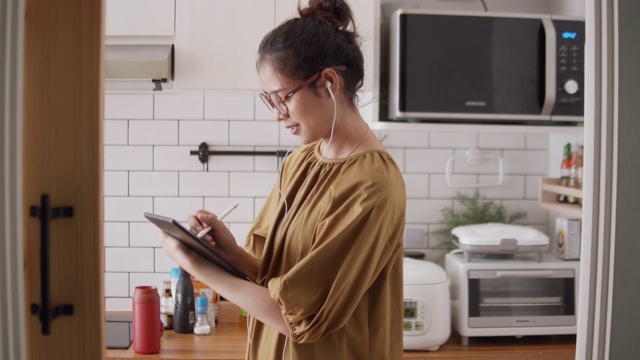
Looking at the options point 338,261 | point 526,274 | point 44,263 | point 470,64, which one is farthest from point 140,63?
point 526,274

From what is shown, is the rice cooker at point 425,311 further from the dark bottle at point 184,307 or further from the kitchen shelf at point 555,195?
the dark bottle at point 184,307

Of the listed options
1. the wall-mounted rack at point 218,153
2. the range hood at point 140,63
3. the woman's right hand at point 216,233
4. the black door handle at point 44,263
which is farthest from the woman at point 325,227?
the wall-mounted rack at point 218,153

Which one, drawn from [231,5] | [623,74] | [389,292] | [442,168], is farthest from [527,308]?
[623,74]

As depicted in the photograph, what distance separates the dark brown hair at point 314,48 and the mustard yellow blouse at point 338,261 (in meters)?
0.18

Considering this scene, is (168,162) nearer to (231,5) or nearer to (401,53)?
(231,5)

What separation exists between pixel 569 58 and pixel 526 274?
730 millimetres

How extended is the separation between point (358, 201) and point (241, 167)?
138 cm

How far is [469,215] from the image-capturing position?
239cm

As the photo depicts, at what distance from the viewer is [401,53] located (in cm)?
190

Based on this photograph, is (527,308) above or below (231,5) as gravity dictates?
below

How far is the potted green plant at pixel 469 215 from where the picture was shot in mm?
2387

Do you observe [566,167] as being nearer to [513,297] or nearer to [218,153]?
[513,297]

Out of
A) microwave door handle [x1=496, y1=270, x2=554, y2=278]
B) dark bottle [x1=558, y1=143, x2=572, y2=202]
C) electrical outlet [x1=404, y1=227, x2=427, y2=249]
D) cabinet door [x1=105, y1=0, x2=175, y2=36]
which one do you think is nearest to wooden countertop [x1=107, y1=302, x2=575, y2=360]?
microwave door handle [x1=496, y1=270, x2=554, y2=278]

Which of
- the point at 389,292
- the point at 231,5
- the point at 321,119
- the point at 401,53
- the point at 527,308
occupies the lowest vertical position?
the point at 527,308
